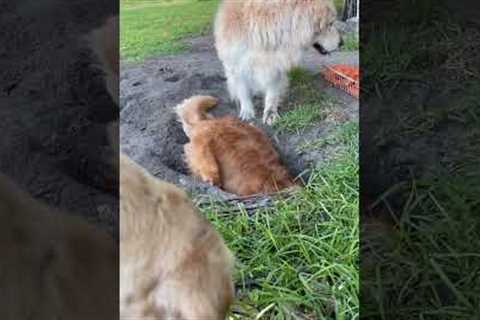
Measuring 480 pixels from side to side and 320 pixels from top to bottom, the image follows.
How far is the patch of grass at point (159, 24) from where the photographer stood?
1.61m

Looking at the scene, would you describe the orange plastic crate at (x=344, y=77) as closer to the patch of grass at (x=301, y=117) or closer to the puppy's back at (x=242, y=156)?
the patch of grass at (x=301, y=117)

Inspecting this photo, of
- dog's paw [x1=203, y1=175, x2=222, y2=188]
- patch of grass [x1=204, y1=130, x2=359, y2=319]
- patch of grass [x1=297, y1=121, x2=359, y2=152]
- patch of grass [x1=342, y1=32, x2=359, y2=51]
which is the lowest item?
patch of grass [x1=204, y1=130, x2=359, y2=319]

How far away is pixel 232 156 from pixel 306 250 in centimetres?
23

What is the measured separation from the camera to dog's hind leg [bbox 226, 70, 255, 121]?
66.8 inches

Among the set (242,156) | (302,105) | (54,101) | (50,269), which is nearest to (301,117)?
(302,105)

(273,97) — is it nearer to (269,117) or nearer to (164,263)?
(269,117)

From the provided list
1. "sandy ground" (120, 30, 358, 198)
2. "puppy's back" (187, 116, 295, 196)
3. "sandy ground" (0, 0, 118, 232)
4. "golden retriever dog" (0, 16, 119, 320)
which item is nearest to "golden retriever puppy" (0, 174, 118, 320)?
"golden retriever dog" (0, 16, 119, 320)

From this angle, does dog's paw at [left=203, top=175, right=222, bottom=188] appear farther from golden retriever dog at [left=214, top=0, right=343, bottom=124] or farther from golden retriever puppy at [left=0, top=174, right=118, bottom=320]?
golden retriever puppy at [left=0, top=174, right=118, bottom=320]

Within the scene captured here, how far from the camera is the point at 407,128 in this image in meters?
1.85

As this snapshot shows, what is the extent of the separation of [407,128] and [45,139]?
0.73m

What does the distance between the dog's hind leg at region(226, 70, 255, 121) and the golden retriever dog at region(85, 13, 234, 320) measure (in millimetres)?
367

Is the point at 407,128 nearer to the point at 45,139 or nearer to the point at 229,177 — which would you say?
the point at 229,177

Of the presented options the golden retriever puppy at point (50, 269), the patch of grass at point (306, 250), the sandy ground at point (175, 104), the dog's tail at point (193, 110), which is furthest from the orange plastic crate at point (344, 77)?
the golden retriever puppy at point (50, 269)

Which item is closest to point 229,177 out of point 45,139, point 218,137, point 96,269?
point 218,137
